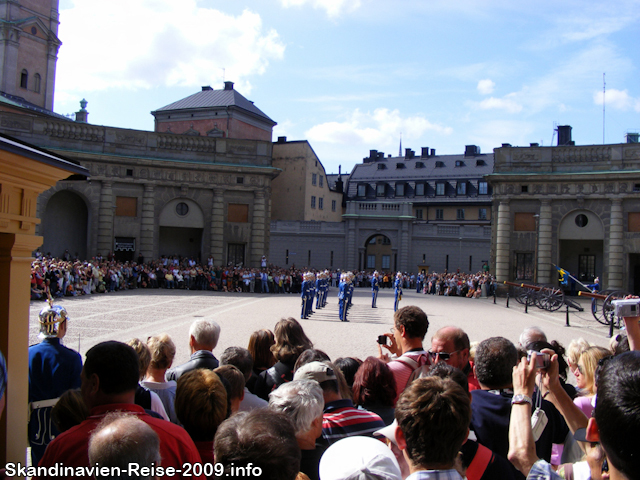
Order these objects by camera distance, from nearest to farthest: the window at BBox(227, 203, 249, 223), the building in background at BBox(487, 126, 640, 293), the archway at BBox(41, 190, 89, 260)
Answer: the building in background at BBox(487, 126, 640, 293) → the archway at BBox(41, 190, 89, 260) → the window at BBox(227, 203, 249, 223)

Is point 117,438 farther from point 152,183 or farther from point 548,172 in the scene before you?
point 548,172

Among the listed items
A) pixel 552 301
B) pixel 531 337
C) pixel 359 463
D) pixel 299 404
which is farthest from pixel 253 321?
pixel 359 463

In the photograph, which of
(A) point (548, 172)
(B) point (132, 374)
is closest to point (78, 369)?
(B) point (132, 374)

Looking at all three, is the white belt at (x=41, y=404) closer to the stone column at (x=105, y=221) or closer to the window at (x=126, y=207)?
the stone column at (x=105, y=221)

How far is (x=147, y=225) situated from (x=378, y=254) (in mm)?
23205

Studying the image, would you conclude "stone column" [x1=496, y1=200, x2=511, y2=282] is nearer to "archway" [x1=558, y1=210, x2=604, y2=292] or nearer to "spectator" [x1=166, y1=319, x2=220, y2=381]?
"archway" [x1=558, y1=210, x2=604, y2=292]

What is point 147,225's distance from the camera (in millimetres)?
33312

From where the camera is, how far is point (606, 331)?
59.1ft

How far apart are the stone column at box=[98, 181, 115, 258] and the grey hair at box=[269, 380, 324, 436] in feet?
103

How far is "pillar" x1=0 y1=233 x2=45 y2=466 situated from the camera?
4.58m

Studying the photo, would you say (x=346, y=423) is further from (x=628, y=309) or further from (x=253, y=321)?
(x=253, y=321)

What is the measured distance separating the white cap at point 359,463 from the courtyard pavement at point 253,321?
8171 millimetres

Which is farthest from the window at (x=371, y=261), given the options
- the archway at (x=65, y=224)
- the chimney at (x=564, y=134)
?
the archway at (x=65, y=224)

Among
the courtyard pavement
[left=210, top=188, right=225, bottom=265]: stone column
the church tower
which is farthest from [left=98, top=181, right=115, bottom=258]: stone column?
the church tower
